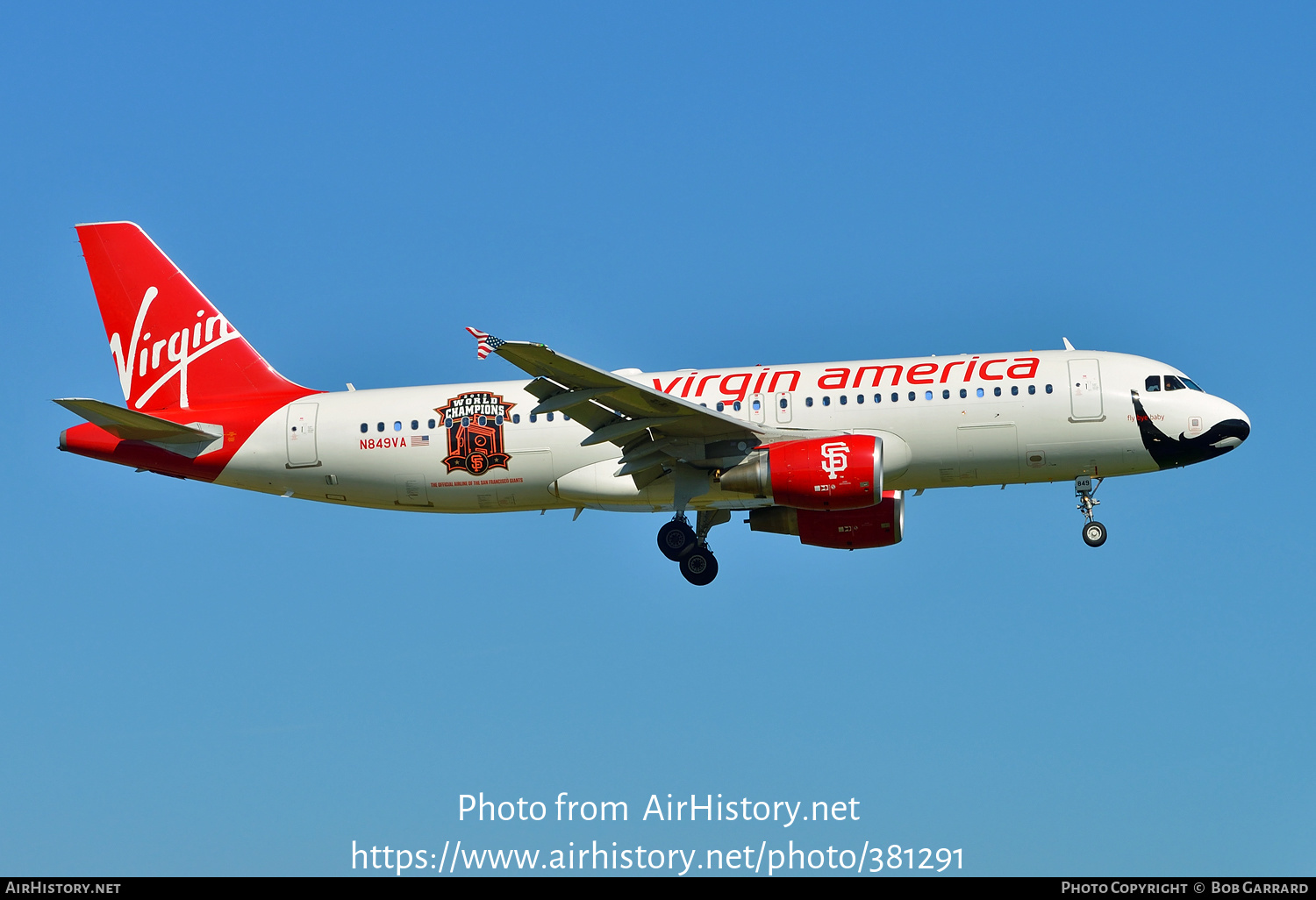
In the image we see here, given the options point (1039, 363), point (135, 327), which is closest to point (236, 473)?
point (135, 327)

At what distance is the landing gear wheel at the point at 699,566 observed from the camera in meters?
38.7

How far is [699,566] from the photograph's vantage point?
38.7 meters

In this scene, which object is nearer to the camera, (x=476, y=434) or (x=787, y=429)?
(x=787, y=429)

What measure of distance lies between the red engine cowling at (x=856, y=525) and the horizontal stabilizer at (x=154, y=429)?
1479 cm

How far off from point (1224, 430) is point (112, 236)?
28.3m

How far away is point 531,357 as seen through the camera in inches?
1334

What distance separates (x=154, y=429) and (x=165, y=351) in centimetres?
327

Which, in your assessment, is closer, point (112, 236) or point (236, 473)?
point (236, 473)

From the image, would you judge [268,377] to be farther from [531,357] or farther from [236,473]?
[531,357]

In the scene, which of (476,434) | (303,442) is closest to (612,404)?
(476,434)

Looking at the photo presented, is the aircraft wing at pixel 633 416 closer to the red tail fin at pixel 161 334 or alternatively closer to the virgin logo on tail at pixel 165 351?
the red tail fin at pixel 161 334

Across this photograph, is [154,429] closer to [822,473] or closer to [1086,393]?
[822,473]

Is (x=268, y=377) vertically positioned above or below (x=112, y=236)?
below

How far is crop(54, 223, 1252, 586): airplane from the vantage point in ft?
119
